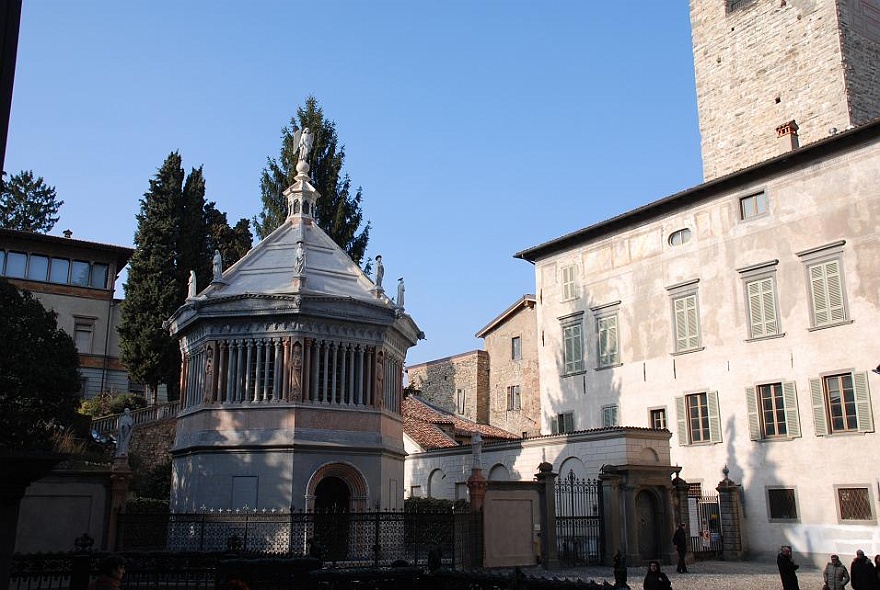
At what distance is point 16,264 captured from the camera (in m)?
45.1

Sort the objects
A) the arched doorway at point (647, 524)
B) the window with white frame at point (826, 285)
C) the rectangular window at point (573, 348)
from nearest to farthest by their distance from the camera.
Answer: the arched doorway at point (647, 524), the window with white frame at point (826, 285), the rectangular window at point (573, 348)

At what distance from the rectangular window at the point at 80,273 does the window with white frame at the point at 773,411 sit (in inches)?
1481

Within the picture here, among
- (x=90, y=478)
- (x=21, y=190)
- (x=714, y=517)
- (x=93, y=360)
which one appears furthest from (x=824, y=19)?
(x=21, y=190)

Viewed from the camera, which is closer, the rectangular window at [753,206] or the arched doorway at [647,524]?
the arched doorway at [647,524]

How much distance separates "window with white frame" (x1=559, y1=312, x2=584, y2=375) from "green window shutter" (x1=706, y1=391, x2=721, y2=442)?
20.9 ft

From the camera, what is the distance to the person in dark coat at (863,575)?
14.5 m

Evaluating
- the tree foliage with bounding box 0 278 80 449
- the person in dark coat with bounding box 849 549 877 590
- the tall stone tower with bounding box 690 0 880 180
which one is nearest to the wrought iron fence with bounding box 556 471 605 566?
the person in dark coat with bounding box 849 549 877 590

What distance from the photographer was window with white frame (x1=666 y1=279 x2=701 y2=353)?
1156 inches

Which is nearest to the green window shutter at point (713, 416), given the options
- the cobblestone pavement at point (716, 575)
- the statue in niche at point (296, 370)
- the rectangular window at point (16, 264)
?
the cobblestone pavement at point (716, 575)

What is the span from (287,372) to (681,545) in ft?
40.0

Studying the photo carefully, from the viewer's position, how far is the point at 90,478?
18781 mm

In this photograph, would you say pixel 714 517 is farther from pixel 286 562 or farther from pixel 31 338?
pixel 31 338

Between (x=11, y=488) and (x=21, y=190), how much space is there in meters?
63.2

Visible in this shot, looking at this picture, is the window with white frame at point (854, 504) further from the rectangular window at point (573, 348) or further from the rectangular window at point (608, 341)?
the rectangular window at point (573, 348)
